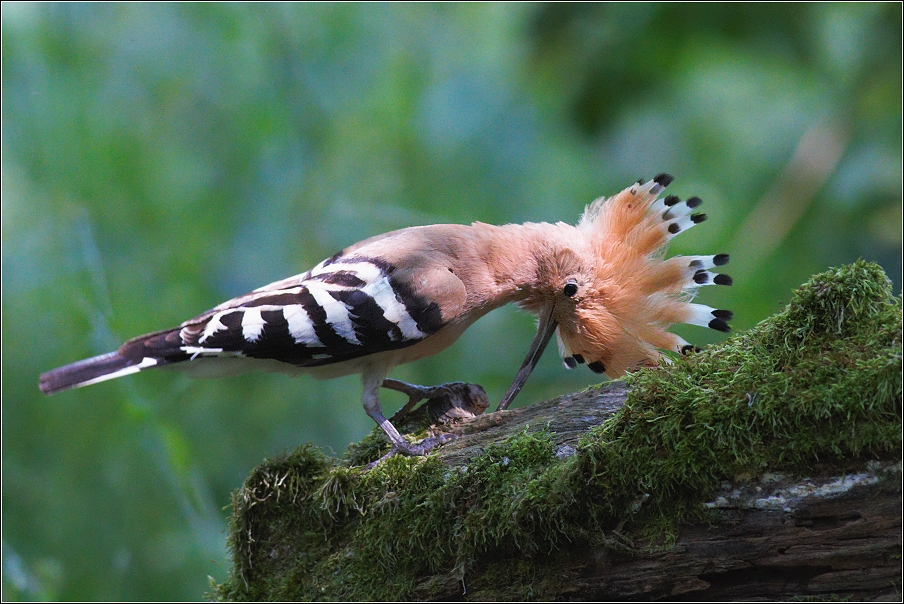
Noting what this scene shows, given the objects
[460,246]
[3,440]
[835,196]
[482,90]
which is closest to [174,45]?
[482,90]

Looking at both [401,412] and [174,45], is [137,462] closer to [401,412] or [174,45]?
[401,412]

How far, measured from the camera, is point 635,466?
1.84 metres

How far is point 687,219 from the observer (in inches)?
113

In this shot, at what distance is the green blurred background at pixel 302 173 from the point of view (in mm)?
4059

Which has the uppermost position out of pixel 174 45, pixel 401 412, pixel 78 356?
pixel 174 45

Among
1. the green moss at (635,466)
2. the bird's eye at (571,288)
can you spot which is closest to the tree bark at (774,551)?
the green moss at (635,466)

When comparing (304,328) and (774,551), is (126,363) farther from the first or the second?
(774,551)

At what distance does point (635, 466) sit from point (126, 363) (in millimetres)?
2023

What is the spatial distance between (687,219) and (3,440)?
3.89m

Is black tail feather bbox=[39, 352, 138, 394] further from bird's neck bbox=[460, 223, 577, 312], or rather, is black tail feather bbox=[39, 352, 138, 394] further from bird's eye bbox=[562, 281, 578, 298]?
bird's eye bbox=[562, 281, 578, 298]

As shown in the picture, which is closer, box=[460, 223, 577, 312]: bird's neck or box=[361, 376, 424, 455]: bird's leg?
box=[361, 376, 424, 455]: bird's leg

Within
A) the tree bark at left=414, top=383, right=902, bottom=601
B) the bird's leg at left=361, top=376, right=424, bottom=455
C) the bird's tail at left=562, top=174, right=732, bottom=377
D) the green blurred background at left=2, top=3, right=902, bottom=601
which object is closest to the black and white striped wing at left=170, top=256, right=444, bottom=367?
the bird's leg at left=361, top=376, right=424, bottom=455

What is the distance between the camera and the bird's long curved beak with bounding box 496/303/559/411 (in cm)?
286

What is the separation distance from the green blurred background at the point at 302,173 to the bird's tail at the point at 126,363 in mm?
1131
